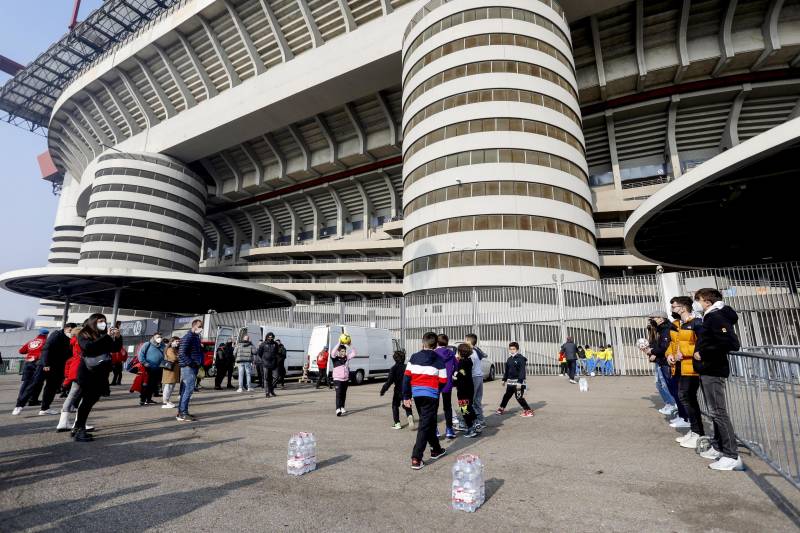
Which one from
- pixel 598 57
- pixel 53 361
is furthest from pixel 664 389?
pixel 598 57

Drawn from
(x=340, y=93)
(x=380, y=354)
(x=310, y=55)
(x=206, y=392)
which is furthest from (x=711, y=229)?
(x=310, y=55)

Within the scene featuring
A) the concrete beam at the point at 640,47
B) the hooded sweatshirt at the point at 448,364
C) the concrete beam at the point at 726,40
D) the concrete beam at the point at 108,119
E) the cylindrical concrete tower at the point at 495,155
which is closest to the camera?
the hooded sweatshirt at the point at 448,364

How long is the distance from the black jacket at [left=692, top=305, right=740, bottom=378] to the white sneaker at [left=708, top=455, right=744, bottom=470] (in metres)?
0.92

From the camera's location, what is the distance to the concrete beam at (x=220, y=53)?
40.6m

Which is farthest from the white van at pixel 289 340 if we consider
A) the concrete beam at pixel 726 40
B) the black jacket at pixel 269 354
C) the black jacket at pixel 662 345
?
the concrete beam at pixel 726 40

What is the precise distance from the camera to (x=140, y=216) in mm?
44844

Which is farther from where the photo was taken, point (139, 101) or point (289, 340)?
point (139, 101)

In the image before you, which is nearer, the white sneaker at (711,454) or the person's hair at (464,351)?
the white sneaker at (711,454)

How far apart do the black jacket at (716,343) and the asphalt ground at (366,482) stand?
1.11 m

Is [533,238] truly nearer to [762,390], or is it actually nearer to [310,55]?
[762,390]

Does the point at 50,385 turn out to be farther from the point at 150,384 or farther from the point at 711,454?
the point at 711,454

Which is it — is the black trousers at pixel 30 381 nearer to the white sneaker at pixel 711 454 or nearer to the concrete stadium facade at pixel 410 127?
the white sneaker at pixel 711 454

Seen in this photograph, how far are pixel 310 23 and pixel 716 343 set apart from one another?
42204 mm

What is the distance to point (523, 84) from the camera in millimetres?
26328
